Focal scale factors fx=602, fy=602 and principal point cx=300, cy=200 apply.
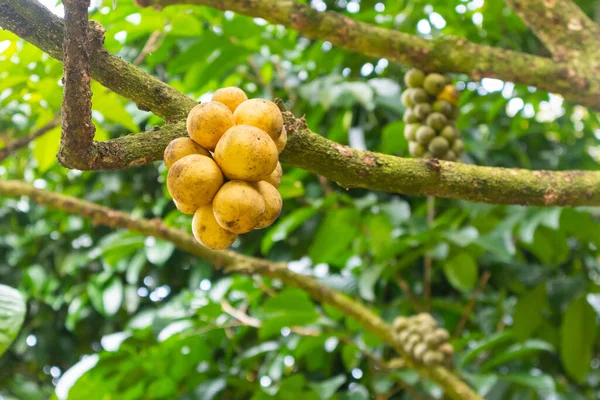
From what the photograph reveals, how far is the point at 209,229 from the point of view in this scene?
90 centimetres

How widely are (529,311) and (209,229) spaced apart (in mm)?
2017

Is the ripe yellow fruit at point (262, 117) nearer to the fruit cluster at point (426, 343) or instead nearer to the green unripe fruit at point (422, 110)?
the green unripe fruit at point (422, 110)

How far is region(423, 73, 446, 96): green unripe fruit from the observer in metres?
1.79

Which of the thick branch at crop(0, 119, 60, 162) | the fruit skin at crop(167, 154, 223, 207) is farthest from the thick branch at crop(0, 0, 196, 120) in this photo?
the thick branch at crop(0, 119, 60, 162)

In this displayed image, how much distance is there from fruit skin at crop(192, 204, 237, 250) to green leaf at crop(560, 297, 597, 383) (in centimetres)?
198

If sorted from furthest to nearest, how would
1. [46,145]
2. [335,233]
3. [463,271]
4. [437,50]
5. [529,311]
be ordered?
[529,311] → [463,271] → [335,233] → [46,145] → [437,50]

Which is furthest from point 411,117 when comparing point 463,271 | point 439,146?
point 463,271

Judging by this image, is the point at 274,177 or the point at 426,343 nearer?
the point at 274,177

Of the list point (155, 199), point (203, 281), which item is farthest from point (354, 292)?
point (155, 199)

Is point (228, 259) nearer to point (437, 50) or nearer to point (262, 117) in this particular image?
→ point (437, 50)

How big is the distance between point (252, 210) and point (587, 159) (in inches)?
105

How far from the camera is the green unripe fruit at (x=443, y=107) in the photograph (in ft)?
6.07

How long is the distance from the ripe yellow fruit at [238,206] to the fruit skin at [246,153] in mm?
20

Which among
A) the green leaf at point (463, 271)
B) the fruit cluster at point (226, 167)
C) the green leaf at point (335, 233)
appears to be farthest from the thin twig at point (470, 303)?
the fruit cluster at point (226, 167)
